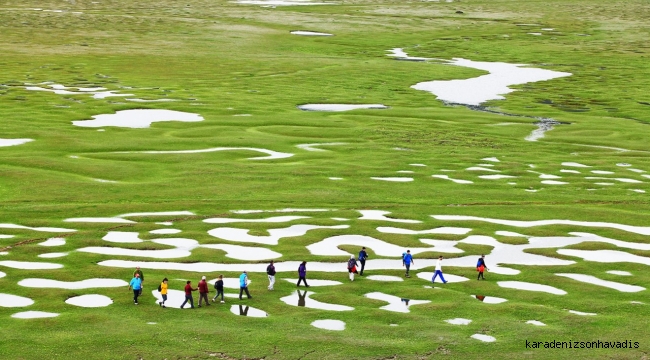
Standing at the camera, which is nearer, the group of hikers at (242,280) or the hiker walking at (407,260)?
the group of hikers at (242,280)

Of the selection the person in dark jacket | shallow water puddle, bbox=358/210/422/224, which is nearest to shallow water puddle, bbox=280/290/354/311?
the person in dark jacket

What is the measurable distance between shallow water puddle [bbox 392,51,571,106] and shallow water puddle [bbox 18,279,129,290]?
97604 millimetres

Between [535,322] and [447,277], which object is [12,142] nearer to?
[447,277]

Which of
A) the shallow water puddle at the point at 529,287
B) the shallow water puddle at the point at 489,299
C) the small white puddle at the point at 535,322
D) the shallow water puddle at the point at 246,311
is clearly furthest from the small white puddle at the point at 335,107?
the small white puddle at the point at 535,322

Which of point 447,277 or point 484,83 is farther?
point 484,83

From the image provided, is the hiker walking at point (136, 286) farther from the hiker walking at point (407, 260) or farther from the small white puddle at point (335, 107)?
the small white puddle at point (335, 107)

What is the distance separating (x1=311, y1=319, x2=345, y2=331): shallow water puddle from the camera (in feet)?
147

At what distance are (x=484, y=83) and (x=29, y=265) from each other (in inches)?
4781

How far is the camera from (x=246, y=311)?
4706 centimetres

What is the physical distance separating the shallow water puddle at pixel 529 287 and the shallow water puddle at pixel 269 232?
613 inches

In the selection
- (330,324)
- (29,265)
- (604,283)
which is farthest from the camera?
(29,265)

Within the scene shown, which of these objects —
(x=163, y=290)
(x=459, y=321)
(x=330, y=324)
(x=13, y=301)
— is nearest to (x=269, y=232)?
(x=163, y=290)

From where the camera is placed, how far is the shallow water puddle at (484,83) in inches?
5842

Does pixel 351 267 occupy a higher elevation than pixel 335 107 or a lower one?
lower
